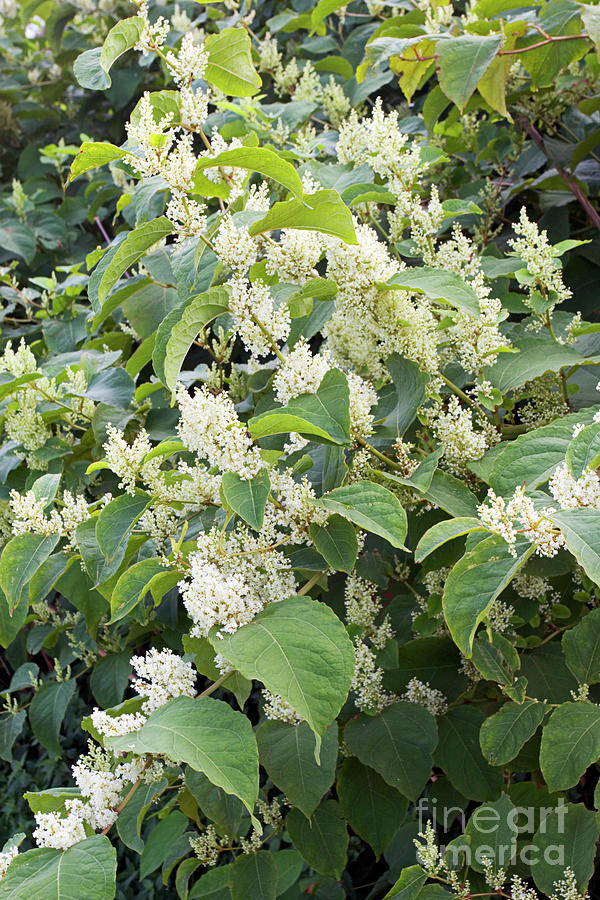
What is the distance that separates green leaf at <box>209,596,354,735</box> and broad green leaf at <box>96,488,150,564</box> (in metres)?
0.26

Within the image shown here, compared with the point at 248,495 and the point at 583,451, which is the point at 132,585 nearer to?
the point at 248,495

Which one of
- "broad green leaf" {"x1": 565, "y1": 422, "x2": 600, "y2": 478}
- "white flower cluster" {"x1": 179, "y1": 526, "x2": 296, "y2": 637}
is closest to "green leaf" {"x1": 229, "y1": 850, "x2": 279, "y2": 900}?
"white flower cluster" {"x1": 179, "y1": 526, "x2": 296, "y2": 637}

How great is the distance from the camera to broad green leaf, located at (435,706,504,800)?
4.52 ft

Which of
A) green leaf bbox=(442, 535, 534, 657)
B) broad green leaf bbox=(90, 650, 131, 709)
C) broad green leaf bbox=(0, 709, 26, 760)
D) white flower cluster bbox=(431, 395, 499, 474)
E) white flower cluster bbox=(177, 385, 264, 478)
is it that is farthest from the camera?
broad green leaf bbox=(0, 709, 26, 760)

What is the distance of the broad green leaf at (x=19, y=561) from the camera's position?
131 cm

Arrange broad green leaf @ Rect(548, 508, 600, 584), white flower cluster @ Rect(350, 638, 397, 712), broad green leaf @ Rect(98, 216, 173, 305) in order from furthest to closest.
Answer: white flower cluster @ Rect(350, 638, 397, 712)
broad green leaf @ Rect(98, 216, 173, 305)
broad green leaf @ Rect(548, 508, 600, 584)

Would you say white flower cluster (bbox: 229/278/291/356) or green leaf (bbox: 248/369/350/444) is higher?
white flower cluster (bbox: 229/278/291/356)

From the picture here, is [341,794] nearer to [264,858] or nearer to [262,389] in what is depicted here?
[264,858]

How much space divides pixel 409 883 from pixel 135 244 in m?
1.00

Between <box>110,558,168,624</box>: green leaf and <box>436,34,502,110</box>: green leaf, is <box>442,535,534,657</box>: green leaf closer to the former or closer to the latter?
<box>110,558,168,624</box>: green leaf

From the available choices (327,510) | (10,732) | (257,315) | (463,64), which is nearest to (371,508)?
(327,510)

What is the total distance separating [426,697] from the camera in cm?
144

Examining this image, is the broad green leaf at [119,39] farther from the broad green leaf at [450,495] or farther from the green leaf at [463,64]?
the broad green leaf at [450,495]

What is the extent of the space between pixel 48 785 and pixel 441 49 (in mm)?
2706
